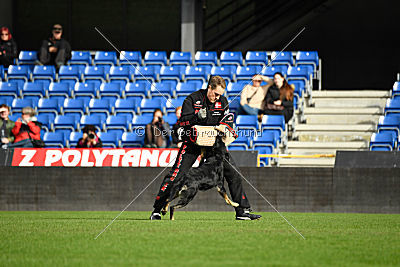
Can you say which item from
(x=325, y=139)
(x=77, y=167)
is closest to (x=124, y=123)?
(x=77, y=167)

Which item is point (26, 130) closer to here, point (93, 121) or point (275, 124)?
point (93, 121)

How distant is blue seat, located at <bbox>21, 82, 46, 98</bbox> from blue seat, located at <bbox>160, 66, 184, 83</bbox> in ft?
10.1

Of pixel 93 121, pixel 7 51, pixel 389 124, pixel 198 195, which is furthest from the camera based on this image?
pixel 7 51

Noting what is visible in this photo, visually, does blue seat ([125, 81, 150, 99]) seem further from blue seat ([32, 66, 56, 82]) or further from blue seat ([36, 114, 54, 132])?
blue seat ([32, 66, 56, 82])

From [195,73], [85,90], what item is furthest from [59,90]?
[195,73]

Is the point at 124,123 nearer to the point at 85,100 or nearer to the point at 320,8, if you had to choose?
the point at 85,100

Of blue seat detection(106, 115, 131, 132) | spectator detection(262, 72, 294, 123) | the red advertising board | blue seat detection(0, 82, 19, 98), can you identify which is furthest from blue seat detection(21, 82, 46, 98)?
spectator detection(262, 72, 294, 123)

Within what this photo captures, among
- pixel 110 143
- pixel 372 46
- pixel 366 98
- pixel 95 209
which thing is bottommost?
pixel 95 209

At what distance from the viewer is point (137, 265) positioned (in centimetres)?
568

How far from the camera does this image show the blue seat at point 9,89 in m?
19.2

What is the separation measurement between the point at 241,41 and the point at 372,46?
4.05 meters

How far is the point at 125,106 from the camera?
59.6ft

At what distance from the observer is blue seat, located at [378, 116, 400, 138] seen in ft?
52.6

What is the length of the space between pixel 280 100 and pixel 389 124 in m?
2.38
